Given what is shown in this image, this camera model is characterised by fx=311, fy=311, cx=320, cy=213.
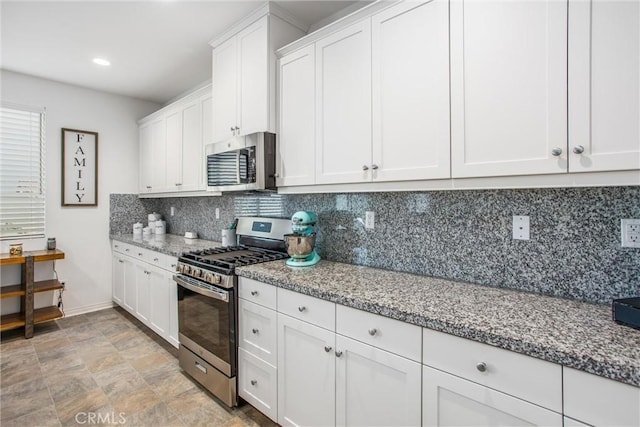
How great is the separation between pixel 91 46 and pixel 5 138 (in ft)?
5.05

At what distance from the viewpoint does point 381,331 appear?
1.28m

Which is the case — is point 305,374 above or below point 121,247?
below

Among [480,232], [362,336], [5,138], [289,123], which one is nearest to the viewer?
[362,336]

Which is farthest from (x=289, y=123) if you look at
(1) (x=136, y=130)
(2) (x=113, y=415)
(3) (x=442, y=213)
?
(1) (x=136, y=130)

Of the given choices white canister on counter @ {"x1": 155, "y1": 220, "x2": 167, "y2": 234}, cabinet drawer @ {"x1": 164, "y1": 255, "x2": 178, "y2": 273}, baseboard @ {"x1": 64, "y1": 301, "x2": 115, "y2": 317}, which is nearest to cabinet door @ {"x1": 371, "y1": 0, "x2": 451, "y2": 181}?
cabinet drawer @ {"x1": 164, "y1": 255, "x2": 178, "y2": 273}

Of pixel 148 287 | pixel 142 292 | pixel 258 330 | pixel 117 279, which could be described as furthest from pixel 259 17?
pixel 117 279

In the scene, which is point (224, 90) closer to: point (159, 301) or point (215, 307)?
point (215, 307)

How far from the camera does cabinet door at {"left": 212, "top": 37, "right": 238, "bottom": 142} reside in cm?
241

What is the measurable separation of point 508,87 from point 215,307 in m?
1.98

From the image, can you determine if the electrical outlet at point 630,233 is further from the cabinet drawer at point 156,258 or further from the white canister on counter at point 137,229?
the white canister on counter at point 137,229

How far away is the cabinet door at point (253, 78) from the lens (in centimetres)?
216

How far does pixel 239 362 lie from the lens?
1.95 meters

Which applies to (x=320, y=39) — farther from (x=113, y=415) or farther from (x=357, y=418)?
(x=113, y=415)

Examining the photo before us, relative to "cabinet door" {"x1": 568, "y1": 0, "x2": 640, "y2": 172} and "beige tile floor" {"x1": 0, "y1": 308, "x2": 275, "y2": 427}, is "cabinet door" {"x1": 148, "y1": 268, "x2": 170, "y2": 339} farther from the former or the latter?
"cabinet door" {"x1": 568, "y1": 0, "x2": 640, "y2": 172}
